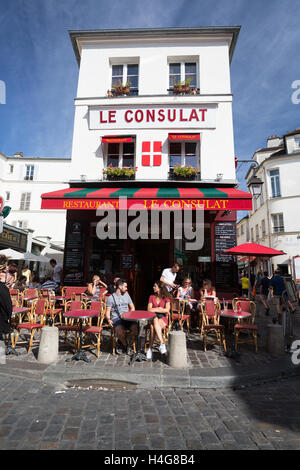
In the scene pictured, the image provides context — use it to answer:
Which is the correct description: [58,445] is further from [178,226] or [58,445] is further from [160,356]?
[178,226]

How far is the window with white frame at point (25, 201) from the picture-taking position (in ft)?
84.0

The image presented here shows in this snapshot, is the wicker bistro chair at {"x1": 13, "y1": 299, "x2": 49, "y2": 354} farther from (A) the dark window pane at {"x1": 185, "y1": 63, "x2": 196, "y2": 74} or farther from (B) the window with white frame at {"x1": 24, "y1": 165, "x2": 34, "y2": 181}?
(B) the window with white frame at {"x1": 24, "y1": 165, "x2": 34, "y2": 181}

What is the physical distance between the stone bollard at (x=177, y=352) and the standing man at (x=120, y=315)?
98 centimetres

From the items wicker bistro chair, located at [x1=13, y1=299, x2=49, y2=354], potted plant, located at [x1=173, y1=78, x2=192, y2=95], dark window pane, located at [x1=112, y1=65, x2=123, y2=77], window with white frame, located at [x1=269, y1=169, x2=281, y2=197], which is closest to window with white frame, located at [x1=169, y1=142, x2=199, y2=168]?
potted plant, located at [x1=173, y1=78, x2=192, y2=95]

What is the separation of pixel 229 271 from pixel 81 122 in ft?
26.4

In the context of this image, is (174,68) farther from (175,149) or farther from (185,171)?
(185,171)

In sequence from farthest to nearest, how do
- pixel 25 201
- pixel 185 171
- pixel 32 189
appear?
pixel 32 189 → pixel 25 201 → pixel 185 171

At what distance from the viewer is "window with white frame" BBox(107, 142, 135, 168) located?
9920mm

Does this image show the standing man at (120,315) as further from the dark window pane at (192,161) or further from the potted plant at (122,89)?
the potted plant at (122,89)

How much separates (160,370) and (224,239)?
17.8ft

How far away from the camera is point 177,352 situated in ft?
14.8

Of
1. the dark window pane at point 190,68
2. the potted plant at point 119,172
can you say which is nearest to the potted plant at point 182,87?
the dark window pane at point 190,68

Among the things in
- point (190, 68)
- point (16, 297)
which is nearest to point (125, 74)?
point (190, 68)

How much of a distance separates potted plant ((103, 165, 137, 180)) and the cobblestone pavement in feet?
23.2
